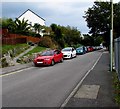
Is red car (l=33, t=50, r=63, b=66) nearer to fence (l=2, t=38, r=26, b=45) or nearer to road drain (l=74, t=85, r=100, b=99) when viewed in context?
road drain (l=74, t=85, r=100, b=99)

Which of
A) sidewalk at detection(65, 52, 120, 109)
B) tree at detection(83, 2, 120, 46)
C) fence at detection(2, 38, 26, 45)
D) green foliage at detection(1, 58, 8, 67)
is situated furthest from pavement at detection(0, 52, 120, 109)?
tree at detection(83, 2, 120, 46)

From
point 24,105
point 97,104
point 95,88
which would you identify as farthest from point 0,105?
point 95,88

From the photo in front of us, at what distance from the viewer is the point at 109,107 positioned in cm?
869

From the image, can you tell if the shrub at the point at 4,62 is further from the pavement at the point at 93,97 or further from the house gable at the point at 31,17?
the house gable at the point at 31,17

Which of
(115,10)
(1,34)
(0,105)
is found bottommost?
(0,105)

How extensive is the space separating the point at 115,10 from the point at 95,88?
2191 inches

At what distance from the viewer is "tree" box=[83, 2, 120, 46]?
6506 centimetres

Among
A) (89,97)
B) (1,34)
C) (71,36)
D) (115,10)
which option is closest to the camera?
(89,97)

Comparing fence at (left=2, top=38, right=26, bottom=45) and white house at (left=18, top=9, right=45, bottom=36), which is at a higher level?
white house at (left=18, top=9, right=45, bottom=36)

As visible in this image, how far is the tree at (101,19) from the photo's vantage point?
65.1 metres

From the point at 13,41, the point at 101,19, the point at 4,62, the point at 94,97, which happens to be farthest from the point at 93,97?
the point at 101,19

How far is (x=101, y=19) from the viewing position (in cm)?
6625

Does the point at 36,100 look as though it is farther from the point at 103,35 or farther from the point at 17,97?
the point at 103,35

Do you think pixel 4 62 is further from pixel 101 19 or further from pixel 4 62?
pixel 101 19
